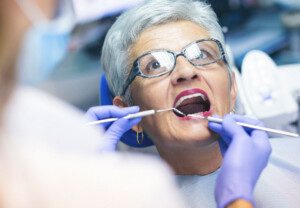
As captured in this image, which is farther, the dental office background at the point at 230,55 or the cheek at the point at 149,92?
the dental office background at the point at 230,55

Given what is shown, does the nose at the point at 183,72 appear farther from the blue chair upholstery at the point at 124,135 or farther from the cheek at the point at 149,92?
the blue chair upholstery at the point at 124,135

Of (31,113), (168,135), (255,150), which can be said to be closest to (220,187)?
(255,150)

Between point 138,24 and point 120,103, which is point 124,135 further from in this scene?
point 138,24

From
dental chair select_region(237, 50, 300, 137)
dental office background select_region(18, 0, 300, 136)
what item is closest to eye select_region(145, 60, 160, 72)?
dental office background select_region(18, 0, 300, 136)

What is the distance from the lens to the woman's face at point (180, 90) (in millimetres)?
1012

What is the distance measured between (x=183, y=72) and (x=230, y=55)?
33cm

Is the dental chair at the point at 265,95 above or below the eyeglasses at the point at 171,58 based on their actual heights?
below

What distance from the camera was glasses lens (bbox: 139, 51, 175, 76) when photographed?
102cm

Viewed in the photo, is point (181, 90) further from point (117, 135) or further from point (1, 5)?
point (1, 5)

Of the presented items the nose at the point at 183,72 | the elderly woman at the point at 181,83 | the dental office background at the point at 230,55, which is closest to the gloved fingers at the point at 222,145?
the elderly woman at the point at 181,83

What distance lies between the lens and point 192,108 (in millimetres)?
1063

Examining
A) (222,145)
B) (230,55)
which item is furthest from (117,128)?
(230,55)

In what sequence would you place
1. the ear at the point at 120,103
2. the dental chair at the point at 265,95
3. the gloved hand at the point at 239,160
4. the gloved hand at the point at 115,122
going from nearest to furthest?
1. the gloved hand at the point at 239,160
2. the gloved hand at the point at 115,122
3. the ear at the point at 120,103
4. the dental chair at the point at 265,95

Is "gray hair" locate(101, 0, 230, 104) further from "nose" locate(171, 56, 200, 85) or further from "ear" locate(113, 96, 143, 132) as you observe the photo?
"nose" locate(171, 56, 200, 85)
